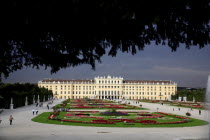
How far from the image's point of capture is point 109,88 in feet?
371

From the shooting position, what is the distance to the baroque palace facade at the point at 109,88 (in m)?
113

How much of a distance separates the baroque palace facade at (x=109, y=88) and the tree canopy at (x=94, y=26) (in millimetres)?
106076

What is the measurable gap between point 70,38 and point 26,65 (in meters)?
2.53

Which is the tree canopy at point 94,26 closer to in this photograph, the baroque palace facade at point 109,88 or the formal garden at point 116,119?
the formal garden at point 116,119

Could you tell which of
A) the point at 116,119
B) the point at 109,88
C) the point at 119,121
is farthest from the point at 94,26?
the point at 109,88

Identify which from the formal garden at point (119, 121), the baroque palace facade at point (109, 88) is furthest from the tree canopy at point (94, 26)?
the baroque palace facade at point (109, 88)

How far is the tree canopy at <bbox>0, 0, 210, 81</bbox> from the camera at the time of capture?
14.8ft

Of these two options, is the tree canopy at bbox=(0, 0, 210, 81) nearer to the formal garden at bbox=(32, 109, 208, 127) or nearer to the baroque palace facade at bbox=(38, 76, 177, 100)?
the formal garden at bbox=(32, 109, 208, 127)

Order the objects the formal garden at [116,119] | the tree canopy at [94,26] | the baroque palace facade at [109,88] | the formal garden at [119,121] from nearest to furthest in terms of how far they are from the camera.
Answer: the tree canopy at [94,26], the formal garden at [119,121], the formal garden at [116,119], the baroque palace facade at [109,88]

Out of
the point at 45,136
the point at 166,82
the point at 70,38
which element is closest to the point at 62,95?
the point at 166,82

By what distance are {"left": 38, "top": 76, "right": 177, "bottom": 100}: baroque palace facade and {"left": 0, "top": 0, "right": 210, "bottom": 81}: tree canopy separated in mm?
106076

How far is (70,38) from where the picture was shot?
590 centimetres

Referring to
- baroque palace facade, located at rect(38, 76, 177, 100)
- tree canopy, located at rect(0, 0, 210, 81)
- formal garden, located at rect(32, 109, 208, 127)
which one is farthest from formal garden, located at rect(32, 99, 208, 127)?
baroque palace facade, located at rect(38, 76, 177, 100)

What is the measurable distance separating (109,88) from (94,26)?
108130 millimetres
